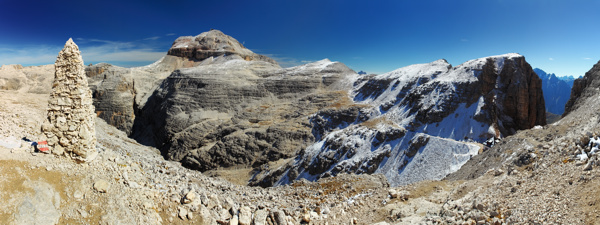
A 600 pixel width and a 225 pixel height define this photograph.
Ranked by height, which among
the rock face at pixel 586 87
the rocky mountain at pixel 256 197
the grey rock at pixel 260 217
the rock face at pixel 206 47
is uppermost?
the rock face at pixel 206 47

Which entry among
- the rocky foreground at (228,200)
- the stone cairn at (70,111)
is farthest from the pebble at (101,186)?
the stone cairn at (70,111)

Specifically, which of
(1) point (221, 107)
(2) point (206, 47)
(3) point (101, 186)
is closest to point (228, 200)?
(3) point (101, 186)

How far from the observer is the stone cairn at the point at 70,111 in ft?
26.9

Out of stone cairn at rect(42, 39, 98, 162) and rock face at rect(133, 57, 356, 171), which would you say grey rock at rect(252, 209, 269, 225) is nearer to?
stone cairn at rect(42, 39, 98, 162)

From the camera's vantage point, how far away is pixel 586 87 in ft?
116

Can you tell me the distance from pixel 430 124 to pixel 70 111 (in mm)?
48608

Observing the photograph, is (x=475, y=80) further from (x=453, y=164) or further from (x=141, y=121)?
(x=141, y=121)

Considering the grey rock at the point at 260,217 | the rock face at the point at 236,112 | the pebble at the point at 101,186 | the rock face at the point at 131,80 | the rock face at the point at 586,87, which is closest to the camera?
the pebble at the point at 101,186

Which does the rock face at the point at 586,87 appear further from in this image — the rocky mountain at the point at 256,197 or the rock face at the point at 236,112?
the rock face at the point at 236,112

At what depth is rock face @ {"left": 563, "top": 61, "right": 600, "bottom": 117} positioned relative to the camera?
107 feet

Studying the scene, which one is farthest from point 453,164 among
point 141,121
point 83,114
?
point 141,121

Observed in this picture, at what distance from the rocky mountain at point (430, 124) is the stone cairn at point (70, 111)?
3666cm

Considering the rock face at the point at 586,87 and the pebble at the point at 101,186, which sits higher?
the rock face at the point at 586,87

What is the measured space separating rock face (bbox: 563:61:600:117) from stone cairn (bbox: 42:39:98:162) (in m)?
42.9
